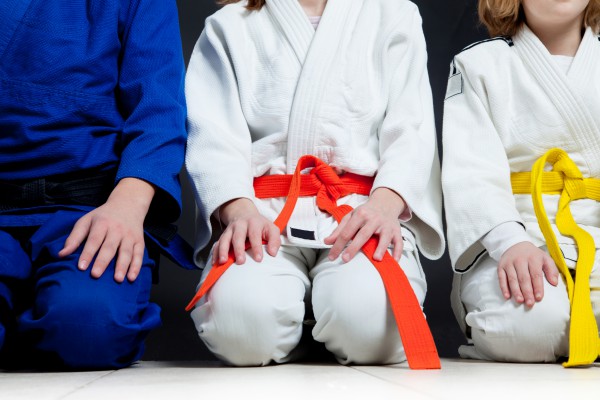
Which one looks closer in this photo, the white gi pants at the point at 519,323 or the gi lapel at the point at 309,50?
the white gi pants at the point at 519,323

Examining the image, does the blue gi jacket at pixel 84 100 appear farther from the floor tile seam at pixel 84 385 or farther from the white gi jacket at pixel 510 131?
the white gi jacket at pixel 510 131

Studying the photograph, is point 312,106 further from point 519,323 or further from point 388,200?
point 519,323

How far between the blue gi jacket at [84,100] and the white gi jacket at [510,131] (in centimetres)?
72

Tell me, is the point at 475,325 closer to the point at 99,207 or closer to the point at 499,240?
the point at 499,240

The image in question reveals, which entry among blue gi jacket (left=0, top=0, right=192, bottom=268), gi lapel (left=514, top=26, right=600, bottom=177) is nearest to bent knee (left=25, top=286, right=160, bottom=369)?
blue gi jacket (left=0, top=0, right=192, bottom=268)

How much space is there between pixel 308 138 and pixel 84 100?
0.54m

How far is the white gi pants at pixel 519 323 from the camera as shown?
184 cm

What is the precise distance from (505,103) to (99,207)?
109cm

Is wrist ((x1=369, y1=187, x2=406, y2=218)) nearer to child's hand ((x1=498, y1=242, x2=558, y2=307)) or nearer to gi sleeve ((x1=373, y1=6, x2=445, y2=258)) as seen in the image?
gi sleeve ((x1=373, y1=6, x2=445, y2=258))

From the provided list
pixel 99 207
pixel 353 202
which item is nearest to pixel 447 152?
pixel 353 202

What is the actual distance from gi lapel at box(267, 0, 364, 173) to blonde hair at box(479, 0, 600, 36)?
0.42m

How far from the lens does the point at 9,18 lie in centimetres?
187

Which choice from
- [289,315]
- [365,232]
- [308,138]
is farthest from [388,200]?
[289,315]

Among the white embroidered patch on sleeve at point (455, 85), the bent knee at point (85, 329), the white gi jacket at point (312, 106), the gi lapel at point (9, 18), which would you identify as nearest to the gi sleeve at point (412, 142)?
the white gi jacket at point (312, 106)
